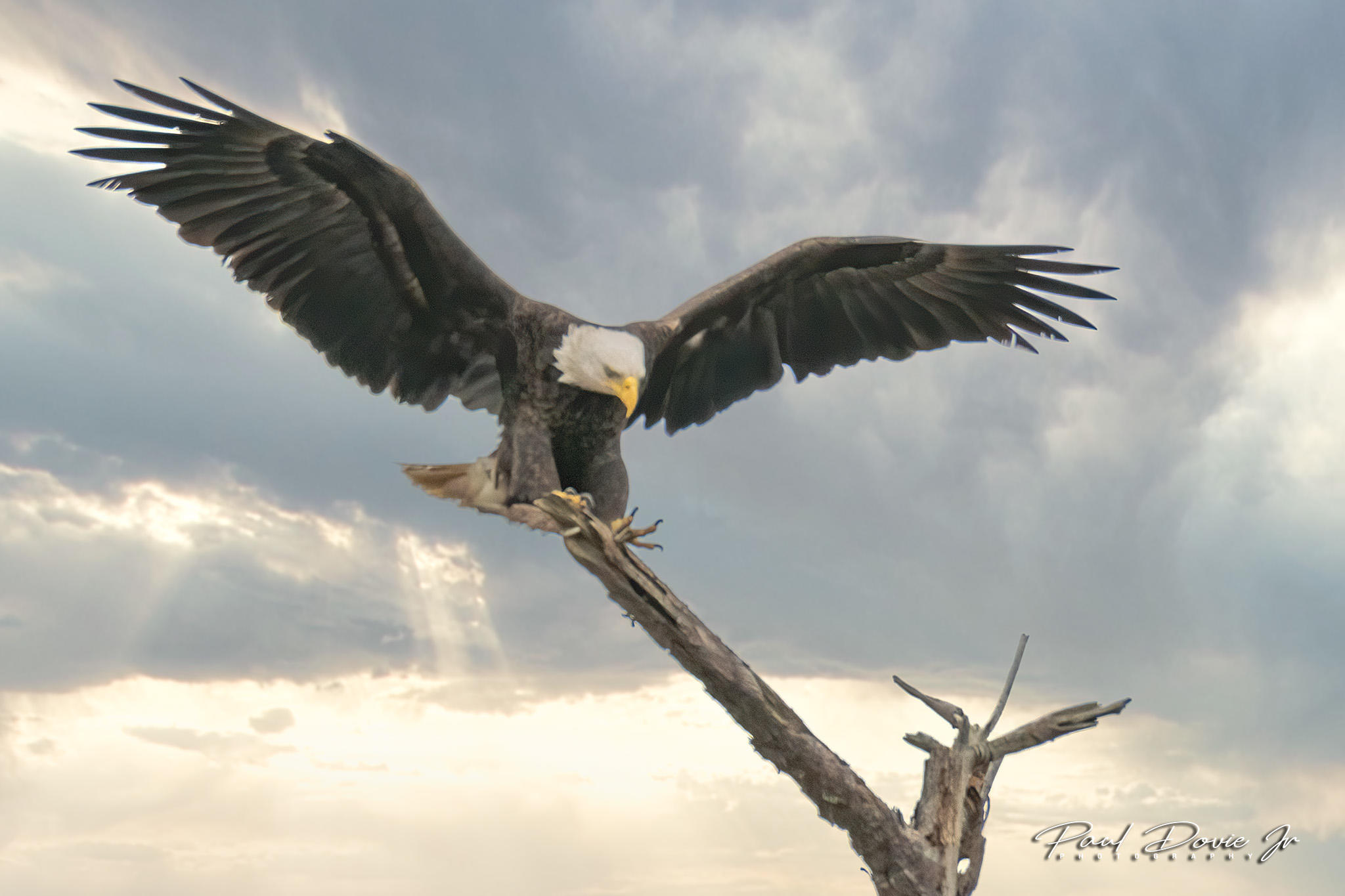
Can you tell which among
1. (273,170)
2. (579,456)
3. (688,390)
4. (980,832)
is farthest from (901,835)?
(273,170)

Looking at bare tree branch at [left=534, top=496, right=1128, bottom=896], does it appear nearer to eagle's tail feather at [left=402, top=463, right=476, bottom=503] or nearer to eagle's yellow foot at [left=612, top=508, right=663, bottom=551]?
eagle's yellow foot at [left=612, top=508, right=663, bottom=551]

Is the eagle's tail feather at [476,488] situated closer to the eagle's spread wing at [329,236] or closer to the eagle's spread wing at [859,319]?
the eagle's spread wing at [329,236]

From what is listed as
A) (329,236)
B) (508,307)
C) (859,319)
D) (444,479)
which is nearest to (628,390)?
(508,307)

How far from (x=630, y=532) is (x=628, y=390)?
2.61ft

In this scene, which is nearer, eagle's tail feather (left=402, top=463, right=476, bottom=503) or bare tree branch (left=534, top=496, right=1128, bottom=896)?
bare tree branch (left=534, top=496, right=1128, bottom=896)

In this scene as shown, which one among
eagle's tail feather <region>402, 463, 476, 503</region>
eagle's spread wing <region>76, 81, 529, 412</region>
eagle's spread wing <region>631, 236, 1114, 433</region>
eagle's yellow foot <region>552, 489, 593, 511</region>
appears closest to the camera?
eagle's yellow foot <region>552, 489, 593, 511</region>

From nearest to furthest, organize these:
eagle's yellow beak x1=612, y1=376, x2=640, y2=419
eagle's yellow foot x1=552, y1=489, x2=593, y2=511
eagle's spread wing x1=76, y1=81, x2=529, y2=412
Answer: eagle's yellow foot x1=552, y1=489, x2=593, y2=511 → eagle's yellow beak x1=612, y1=376, x2=640, y2=419 → eagle's spread wing x1=76, y1=81, x2=529, y2=412

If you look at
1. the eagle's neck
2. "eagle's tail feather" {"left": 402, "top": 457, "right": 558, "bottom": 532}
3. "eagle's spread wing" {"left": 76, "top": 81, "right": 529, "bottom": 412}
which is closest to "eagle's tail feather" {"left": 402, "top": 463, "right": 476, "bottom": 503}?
"eagle's tail feather" {"left": 402, "top": 457, "right": 558, "bottom": 532}

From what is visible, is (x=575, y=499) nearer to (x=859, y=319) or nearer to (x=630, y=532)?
(x=630, y=532)

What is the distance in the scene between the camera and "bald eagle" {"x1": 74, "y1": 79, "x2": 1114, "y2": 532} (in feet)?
17.4

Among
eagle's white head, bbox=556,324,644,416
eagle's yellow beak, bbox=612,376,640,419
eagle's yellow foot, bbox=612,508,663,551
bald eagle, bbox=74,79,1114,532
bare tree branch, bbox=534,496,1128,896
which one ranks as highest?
bald eagle, bbox=74,79,1114,532

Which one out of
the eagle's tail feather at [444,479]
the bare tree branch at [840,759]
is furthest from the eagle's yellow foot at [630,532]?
the eagle's tail feather at [444,479]

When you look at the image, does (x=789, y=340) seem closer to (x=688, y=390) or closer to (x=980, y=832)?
(x=688, y=390)

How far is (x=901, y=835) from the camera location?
502cm
